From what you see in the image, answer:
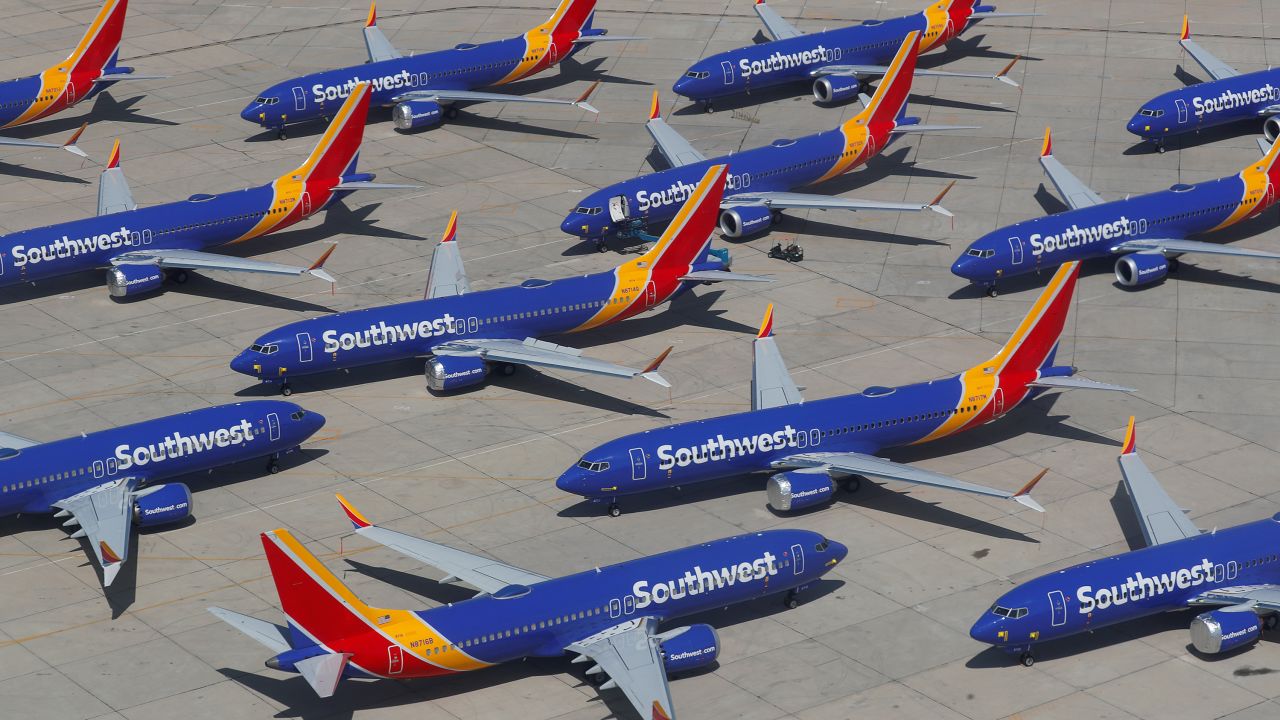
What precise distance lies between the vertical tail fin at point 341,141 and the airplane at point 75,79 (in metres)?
18.4

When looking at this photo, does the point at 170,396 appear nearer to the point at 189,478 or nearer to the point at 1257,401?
the point at 189,478

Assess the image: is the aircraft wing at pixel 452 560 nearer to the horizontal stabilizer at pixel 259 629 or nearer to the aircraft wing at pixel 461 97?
the horizontal stabilizer at pixel 259 629

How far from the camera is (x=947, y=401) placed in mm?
81688

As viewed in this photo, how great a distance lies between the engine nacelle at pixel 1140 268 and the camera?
97.8 m

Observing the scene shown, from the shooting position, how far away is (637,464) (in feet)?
251

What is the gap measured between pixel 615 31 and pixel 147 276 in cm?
4643

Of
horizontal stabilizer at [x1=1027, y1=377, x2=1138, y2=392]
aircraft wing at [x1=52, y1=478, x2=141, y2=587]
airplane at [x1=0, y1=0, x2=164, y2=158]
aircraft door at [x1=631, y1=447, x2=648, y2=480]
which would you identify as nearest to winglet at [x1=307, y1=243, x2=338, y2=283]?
aircraft wing at [x1=52, y1=478, x2=141, y2=587]

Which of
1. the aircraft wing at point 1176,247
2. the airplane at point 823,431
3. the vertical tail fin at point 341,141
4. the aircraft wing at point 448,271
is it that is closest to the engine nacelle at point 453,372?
the aircraft wing at point 448,271

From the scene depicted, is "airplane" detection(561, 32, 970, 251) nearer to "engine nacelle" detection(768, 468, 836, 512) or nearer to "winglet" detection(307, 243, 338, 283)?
"winglet" detection(307, 243, 338, 283)

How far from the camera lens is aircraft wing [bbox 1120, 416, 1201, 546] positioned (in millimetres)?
73938

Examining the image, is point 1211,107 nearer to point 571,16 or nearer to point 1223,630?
point 571,16

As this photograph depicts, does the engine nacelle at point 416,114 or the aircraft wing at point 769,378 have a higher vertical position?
the engine nacelle at point 416,114

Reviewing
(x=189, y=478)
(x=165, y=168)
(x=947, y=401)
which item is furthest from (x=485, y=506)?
(x=165, y=168)

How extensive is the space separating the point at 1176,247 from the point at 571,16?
144 feet
